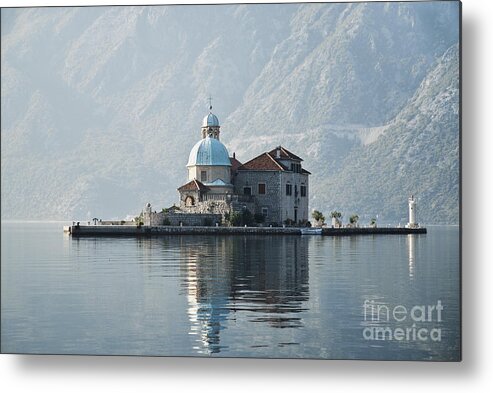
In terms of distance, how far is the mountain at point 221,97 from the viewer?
1552cm

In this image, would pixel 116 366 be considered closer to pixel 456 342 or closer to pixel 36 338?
pixel 36 338

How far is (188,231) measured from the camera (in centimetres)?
4109

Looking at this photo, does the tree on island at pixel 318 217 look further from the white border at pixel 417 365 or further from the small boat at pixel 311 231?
the white border at pixel 417 365

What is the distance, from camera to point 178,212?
4253 centimetres

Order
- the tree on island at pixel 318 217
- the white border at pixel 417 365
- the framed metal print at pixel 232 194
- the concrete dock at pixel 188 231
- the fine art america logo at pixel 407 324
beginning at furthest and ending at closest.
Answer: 1. the tree on island at pixel 318 217
2. the concrete dock at pixel 188 231
3. the framed metal print at pixel 232 194
4. the fine art america logo at pixel 407 324
5. the white border at pixel 417 365

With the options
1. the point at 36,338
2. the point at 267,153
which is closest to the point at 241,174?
the point at 267,153

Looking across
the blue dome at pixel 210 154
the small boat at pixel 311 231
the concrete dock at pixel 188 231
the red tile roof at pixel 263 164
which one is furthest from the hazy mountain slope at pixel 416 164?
the blue dome at pixel 210 154

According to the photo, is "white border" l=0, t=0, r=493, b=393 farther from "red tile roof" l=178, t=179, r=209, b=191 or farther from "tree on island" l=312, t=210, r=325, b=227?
"red tile roof" l=178, t=179, r=209, b=191

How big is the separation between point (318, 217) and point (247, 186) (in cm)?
414

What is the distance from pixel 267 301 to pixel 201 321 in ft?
6.15

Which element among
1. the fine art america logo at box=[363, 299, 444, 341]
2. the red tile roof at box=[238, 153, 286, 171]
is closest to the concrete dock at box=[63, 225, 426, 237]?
the red tile roof at box=[238, 153, 286, 171]

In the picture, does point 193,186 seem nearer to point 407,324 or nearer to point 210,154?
point 210,154

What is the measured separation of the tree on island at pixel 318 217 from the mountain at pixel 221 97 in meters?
1.77

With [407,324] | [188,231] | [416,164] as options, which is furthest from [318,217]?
[407,324]
